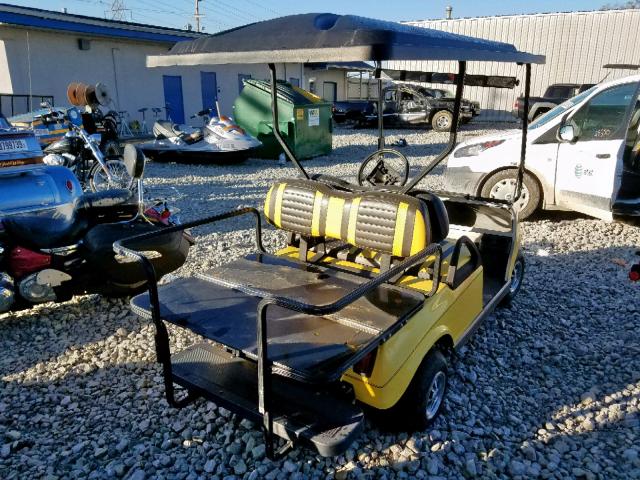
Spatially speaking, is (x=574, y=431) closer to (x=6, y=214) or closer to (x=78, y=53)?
(x=6, y=214)

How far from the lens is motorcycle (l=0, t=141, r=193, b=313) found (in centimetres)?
380

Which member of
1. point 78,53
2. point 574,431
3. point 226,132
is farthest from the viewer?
point 78,53

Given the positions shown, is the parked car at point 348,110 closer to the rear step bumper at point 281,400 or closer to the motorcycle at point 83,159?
the motorcycle at point 83,159

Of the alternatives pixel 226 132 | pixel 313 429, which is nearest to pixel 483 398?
pixel 313 429

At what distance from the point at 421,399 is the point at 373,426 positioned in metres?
0.38

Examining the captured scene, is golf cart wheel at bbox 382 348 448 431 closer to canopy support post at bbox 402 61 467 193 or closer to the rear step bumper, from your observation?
the rear step bumper

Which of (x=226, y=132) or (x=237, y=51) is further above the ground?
(x=237, y=51)

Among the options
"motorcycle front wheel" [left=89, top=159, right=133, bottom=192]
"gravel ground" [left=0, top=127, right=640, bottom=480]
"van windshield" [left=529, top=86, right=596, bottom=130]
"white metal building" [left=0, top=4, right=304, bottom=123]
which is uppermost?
"white metal building" [left=0, top=4, right=304, bottom=123]

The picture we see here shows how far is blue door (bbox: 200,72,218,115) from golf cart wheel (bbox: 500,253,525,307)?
16094mm

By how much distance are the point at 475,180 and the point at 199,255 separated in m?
3.96

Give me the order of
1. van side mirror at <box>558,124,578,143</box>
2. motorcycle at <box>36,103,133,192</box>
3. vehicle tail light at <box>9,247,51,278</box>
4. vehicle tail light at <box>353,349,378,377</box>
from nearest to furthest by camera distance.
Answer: vehicle tail light at <box>353,349,378,377</box> < vehicle tail light at <box>9,247,51,278</box> < van side mirror at <box>558,124,578,143</box> < motorcycle at <box>36,103,133,192</box>

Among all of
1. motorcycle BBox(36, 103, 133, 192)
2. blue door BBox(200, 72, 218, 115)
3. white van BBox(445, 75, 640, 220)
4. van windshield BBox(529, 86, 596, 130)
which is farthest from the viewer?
blue door BBox(200, 72, 218, 115)

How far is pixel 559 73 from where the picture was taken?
23.2 meters

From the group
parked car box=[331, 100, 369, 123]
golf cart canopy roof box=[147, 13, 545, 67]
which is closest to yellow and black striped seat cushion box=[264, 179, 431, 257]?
golf cart canopy roof box=[147, 13, 545, 67]
